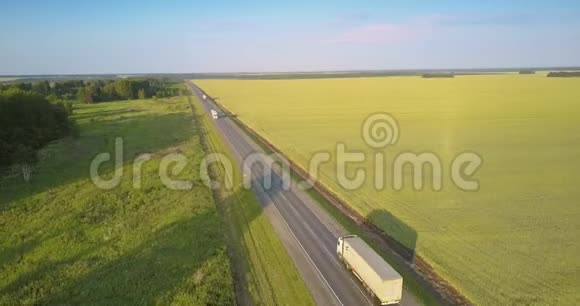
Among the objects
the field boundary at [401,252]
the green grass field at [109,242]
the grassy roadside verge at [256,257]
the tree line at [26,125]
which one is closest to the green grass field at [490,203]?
the field boundary at [401,252]

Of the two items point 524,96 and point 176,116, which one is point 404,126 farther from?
point 524,96

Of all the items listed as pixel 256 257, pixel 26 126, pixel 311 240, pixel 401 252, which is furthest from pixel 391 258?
pixel 26 126

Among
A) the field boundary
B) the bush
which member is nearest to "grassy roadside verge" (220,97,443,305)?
the field boundary

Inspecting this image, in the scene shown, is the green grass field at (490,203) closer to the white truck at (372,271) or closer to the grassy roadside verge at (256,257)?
the white truck at (372,271)

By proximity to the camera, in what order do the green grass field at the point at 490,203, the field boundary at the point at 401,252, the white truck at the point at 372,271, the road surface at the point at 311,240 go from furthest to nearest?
the green grass field at the point at 490,203 → the field boundary at the point at 401,252 → the road surface at the point at 311,240 → the white truck at the point at 372,271

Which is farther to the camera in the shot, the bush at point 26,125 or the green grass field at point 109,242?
the bush at point 26,125

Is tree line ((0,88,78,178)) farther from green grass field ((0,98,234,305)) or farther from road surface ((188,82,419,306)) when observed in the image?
road surface ((188,82,419,306))

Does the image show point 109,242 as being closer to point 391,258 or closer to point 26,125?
point 391,258
